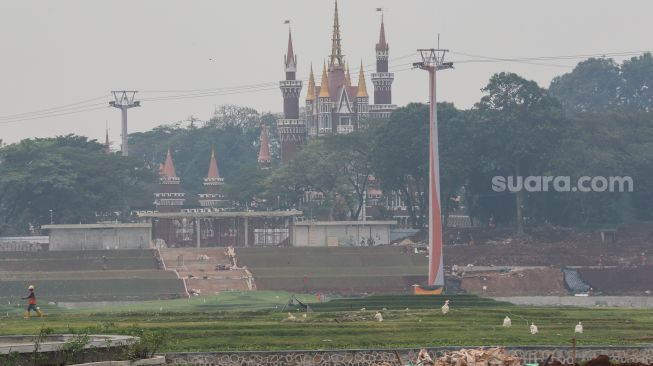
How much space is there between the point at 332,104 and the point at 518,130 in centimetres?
3565

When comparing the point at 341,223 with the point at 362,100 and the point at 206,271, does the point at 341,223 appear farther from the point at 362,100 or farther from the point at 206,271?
the point at 362,100

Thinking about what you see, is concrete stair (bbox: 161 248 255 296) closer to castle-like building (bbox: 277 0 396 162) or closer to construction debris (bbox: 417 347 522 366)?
castle-like building (bbox: 277 0 396 162)

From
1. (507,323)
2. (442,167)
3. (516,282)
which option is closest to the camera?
(507,323)

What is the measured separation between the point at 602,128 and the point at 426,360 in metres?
106

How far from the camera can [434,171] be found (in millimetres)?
88250

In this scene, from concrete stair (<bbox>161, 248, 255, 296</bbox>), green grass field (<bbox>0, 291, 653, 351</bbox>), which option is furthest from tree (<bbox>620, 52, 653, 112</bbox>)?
green grass field (<bbox>0, 291, 653, 351</bbox>)

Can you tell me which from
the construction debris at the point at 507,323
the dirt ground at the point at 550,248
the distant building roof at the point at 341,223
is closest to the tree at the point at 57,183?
the distant building roof at the point at 341,223

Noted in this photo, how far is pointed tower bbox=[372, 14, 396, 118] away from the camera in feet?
518

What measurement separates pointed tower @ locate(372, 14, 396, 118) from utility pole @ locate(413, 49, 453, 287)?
6767 centimetres

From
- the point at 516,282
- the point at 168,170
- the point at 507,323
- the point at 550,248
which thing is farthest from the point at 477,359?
the point at 168,170

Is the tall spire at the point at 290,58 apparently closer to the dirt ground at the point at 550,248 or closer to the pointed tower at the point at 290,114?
the pointed tower at the point at 290,114

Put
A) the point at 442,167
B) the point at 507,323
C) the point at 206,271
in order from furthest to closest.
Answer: the point at 442,167 < the point at 206,271 < the point at 507,323

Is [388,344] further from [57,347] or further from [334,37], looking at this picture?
[334,37]

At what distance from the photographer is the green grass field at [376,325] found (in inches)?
1838
